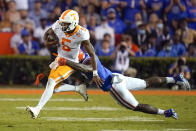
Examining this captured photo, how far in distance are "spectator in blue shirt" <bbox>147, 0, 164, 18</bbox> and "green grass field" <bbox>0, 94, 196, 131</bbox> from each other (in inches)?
160

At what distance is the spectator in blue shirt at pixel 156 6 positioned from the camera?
1302 cm

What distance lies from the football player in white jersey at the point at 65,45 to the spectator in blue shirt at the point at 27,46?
16.7 ft

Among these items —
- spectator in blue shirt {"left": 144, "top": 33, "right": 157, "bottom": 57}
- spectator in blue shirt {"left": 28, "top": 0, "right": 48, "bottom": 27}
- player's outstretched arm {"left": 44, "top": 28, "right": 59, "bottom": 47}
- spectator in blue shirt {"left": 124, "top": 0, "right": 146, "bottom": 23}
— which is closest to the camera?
player's outstretched arm {"left": 44, "top": 28, "right": 59, "bottom": 47}

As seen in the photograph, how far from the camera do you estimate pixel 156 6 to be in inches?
513

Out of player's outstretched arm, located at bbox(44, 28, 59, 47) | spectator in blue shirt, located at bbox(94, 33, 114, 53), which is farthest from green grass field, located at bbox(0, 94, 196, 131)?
spectator in blue shirt, located at bbox(94, 33, 114, 53)

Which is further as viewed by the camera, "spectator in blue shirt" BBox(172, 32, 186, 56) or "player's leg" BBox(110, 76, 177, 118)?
"spectator in blue shirt" BBox(172, 32, 186, 56)

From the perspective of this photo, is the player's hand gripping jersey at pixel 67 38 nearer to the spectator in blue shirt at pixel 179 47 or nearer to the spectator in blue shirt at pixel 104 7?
the spectator in blue shirt at pixel 179 47

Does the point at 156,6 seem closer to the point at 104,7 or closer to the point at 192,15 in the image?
the point at 192,15

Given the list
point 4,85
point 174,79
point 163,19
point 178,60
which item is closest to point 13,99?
point 4,85

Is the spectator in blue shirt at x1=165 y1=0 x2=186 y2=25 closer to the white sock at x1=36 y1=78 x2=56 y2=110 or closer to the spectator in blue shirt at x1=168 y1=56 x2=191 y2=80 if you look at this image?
the spectator in blue shirt at x1=168 y1=56 x2=191 y2=80

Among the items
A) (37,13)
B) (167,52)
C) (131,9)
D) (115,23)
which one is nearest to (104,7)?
(115,23)

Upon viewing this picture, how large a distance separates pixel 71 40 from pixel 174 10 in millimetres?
7104

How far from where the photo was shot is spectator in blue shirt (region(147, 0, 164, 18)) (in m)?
13.0

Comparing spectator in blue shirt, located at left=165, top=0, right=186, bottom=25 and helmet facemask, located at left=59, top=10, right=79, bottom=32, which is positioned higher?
helmet facemask, located at left=59, top=10, right=79, bottom=32
